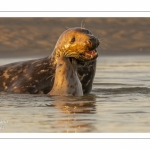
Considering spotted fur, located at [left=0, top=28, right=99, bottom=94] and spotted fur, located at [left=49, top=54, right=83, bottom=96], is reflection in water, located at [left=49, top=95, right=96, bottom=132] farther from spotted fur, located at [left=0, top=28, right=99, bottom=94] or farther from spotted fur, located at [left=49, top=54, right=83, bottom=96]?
spotted fur, located at [left=0, top=28, right=99, bottom=94]

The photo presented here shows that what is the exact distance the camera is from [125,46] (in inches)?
943

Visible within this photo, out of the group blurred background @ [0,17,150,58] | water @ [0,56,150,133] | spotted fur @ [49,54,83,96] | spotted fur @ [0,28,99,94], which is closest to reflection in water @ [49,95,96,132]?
water @ [0,56,150,133]

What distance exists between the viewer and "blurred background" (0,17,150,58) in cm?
2250

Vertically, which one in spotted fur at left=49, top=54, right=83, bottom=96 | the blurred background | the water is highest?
the blurred background

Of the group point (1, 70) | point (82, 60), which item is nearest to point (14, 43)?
point (1, 70)

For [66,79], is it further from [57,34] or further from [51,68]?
[57,34]

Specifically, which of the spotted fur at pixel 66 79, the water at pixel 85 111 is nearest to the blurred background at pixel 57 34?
the water at pixel 85 111

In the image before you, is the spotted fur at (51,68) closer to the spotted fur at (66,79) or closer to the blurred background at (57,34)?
the spotted fur at (66,79)

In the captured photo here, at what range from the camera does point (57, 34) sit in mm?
23359

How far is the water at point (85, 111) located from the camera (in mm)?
11445

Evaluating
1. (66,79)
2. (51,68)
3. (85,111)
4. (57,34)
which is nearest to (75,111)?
(85,111)

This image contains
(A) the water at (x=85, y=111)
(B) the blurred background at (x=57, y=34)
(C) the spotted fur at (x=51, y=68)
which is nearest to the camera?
(A) the water at (x=85, y=111)

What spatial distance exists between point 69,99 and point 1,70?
2084 millimetres
